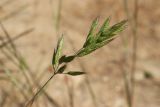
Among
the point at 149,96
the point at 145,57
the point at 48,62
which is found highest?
the point at 48,62

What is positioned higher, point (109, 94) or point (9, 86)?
point (9, 86)

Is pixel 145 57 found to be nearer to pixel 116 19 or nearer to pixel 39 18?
pixel 116 19

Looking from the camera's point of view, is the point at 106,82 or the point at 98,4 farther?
the point at 98,4

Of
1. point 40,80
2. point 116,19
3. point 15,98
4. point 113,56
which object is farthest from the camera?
point 116,19

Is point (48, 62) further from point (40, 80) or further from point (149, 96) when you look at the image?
point (149, 96)

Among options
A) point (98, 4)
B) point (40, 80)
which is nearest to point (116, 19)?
point (98, 4)

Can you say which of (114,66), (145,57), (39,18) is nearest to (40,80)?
(114,66)

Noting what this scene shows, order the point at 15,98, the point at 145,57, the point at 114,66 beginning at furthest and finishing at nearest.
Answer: the point at 145,57
the point at 114,66
the point at 15,98
